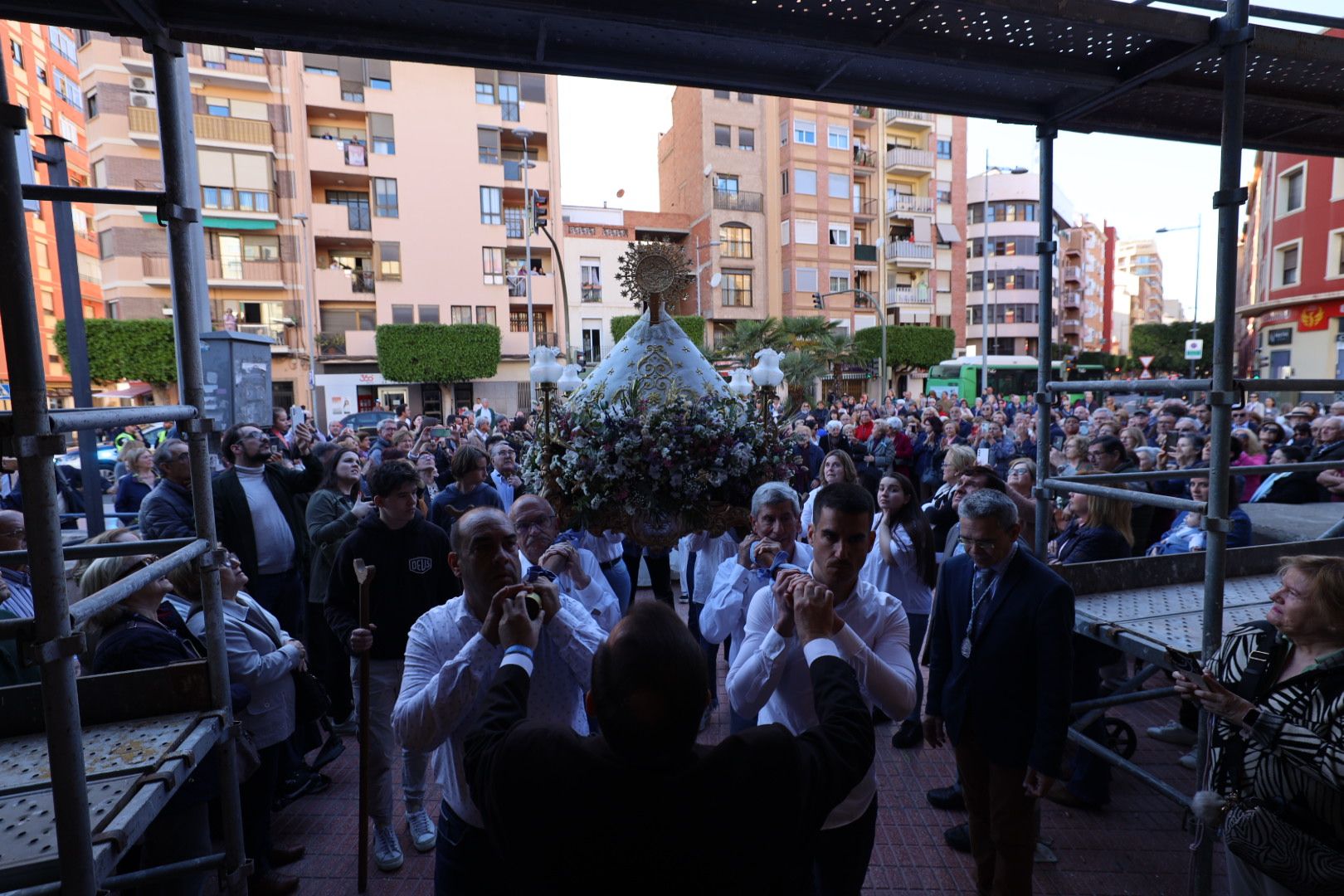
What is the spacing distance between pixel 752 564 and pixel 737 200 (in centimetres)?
4126

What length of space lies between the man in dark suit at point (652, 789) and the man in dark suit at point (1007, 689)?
179cm

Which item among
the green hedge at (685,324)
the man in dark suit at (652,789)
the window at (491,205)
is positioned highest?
the window at (491,205)

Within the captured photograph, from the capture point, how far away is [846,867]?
8.41 ft

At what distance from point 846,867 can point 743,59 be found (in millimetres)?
2854

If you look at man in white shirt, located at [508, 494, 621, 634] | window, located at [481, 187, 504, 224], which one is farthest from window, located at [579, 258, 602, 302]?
man in white shirt, located at [508, 494, 621, 634]

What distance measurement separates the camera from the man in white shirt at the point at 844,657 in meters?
2.42

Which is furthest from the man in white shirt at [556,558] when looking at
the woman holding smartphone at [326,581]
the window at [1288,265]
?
the window at [1288,265]

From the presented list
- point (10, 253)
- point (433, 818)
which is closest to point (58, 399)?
point (433, 818)

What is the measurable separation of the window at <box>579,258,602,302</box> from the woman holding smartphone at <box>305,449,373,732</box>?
3555 centimetres

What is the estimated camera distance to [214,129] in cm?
3088

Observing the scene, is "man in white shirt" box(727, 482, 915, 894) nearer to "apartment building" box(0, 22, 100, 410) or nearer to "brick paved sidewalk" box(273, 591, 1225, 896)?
"brick paved sidewalk" box(273, 591, 1225, 896)

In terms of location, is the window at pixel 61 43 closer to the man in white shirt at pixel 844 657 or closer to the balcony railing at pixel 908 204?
the balcony railing at pixel 908 204

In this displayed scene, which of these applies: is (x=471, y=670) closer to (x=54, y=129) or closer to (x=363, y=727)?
(x=363, y=727)

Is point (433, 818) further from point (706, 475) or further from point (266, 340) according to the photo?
point (266, 340)
